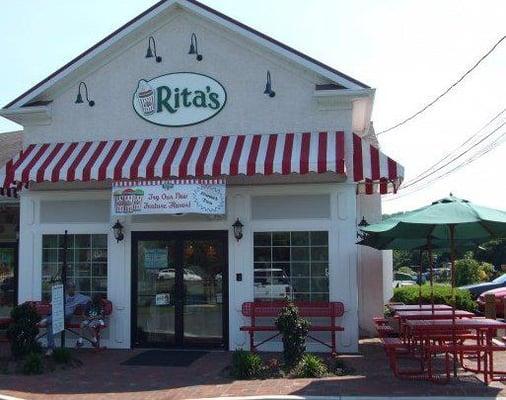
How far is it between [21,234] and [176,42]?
5.24 m

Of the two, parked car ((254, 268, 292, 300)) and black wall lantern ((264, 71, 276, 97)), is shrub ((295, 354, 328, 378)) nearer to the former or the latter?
parked car ((254, 268, 292, 300))

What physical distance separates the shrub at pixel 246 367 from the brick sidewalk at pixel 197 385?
0.76 ft

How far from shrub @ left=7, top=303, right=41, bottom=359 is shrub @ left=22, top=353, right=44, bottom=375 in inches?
29.4

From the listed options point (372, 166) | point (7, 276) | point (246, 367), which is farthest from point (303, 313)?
point (7, 276)

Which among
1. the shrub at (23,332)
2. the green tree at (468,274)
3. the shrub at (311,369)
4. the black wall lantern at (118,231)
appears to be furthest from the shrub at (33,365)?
the green tree at (468,274)

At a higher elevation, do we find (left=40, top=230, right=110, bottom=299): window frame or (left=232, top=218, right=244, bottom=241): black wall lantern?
(left=232, top=218, right=244, bottom=241): black wall lantern

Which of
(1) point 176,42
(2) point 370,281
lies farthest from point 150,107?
(2) point 370,281

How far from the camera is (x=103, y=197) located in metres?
13.6

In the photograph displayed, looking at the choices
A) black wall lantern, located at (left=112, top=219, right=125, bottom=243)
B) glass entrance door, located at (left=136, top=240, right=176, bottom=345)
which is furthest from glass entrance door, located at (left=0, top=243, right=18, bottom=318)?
glass entrance door, located at (left=136, top=240, right=176, bottom=345)

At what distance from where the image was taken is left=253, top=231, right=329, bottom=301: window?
1271cm

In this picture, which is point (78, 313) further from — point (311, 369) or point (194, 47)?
point (194, 47)

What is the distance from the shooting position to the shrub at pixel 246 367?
9.94 metres

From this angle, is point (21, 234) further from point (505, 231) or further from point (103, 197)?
point (505, 231)

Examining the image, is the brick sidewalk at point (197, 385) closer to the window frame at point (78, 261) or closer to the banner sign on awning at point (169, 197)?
the window frame at point (78, 261)
